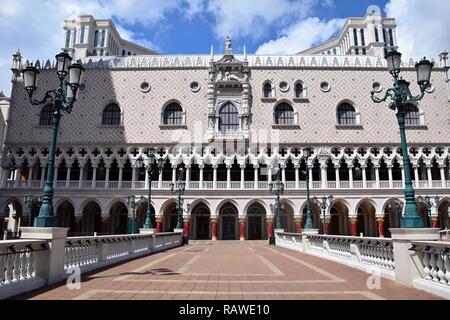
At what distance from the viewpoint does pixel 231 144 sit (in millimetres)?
37906

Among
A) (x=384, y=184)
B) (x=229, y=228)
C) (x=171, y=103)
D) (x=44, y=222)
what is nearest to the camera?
(x=44, y=222)

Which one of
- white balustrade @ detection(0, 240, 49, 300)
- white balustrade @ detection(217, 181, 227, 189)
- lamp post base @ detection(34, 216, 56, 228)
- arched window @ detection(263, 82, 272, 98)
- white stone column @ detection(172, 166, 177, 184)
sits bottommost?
white balustrade @ detection(0, 240, 49, 300)

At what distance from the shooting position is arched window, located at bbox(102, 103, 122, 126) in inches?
1569

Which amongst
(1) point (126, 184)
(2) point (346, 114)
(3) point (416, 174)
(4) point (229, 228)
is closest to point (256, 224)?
(4) point (229, 228)

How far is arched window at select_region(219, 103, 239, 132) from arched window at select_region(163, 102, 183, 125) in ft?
14.9

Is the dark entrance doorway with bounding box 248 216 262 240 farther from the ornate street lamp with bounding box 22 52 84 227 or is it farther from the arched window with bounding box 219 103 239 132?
the ornate street lamp with bounding box 22 52 84 227

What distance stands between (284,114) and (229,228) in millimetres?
13868

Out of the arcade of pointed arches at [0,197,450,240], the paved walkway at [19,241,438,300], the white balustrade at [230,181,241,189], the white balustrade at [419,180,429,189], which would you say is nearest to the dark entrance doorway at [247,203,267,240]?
the arcade of pointed arches at [0,197,450,240]

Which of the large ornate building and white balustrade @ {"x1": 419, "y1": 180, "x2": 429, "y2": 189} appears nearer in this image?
white balustrade @ {"x1": 419, "y1": 180, "x2": 429, "y2": 189}

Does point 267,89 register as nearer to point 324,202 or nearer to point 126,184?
point 324,202

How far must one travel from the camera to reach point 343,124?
128 feet

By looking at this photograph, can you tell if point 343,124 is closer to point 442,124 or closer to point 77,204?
point 442,124
